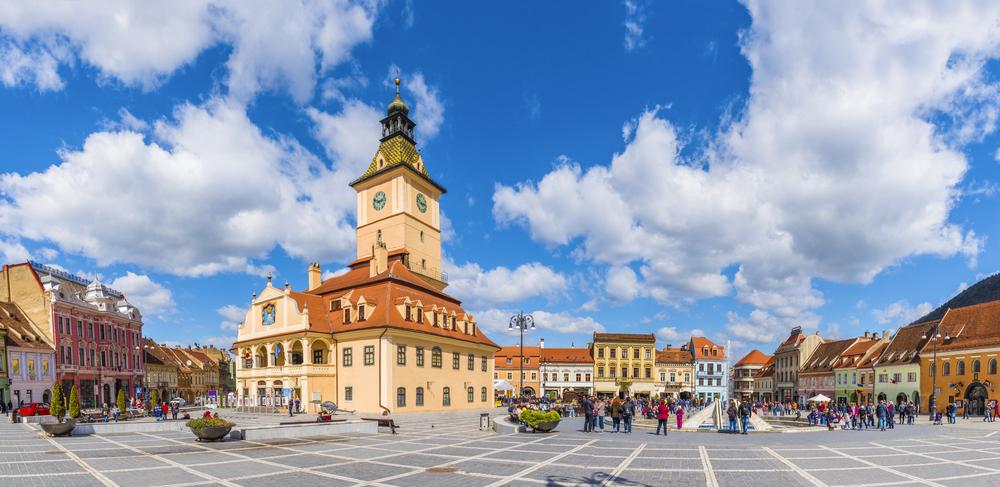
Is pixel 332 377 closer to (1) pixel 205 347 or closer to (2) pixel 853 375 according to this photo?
(2) pixel 853 375

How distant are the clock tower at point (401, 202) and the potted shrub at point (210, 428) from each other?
33156 millimetres

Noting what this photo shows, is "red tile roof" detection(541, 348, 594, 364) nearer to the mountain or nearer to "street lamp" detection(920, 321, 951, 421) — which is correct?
"street lamp" detection(920, 321, 951, 421)

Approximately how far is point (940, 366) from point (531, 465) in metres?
51.5

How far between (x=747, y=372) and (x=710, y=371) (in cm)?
1461

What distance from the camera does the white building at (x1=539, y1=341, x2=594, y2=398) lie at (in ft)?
270

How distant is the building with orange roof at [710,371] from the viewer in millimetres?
81750

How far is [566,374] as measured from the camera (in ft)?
274

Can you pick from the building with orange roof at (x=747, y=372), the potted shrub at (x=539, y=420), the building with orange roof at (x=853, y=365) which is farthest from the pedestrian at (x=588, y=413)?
the building with orange roof at (x=747, y=372)

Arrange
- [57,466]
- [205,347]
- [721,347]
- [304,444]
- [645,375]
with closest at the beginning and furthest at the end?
1. [57,466]
2. [304,444]
3. [645,375]
4. [721,347]
5. [205,347]

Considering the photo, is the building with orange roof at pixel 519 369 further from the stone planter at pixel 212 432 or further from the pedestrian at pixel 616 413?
the stone planter at pixel 212 432

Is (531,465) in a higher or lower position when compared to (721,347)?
higher

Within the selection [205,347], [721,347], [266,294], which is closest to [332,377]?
[266,294]

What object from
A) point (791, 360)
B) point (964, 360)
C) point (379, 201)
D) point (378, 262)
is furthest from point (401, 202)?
point (791, 360)

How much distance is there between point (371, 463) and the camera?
16375 mm
